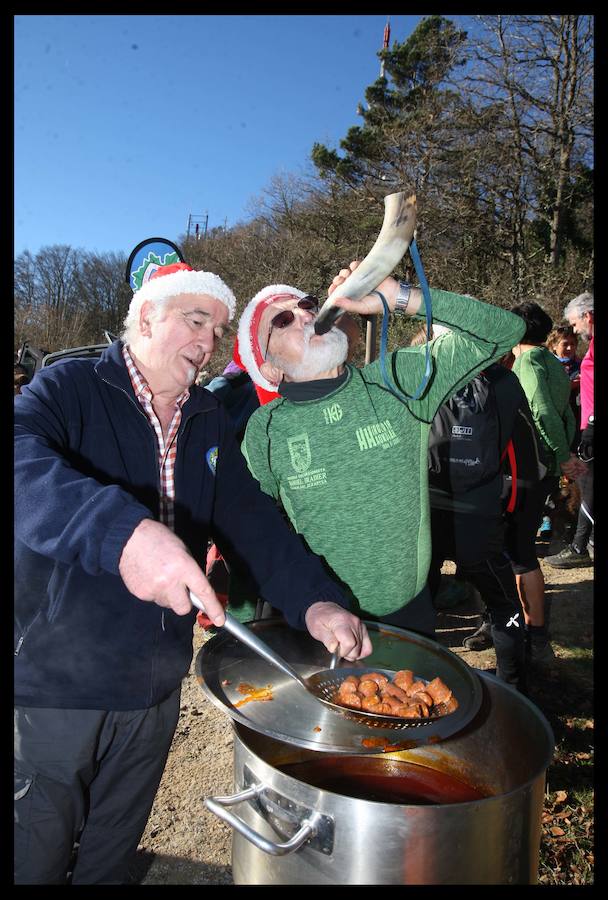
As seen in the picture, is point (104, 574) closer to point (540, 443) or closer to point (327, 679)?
point (327, 679)

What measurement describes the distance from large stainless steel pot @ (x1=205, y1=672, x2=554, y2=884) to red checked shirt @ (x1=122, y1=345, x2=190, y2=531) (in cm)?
66

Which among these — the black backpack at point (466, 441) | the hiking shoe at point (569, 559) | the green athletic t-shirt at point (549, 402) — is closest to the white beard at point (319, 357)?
the black backpack at point (466, 441)

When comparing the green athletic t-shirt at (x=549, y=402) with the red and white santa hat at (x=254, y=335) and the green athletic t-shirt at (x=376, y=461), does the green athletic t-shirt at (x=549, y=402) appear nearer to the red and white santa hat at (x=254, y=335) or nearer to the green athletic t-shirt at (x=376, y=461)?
the green athletic t-shirt at (x=376, y=461)

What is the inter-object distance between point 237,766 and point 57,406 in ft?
3.48

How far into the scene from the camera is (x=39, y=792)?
5.35ft

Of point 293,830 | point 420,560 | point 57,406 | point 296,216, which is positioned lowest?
point 293,830

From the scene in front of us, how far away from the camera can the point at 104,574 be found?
1634 millimetres

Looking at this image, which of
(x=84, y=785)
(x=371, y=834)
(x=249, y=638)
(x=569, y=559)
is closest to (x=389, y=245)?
(x=249, y=638)

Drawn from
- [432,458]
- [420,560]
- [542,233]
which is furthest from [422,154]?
[420,560]

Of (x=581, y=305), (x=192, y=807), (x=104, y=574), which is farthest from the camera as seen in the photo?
(x=581, y=305)

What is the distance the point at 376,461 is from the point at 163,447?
2.53 ft

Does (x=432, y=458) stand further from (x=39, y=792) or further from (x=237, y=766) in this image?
(x=39, y=792)

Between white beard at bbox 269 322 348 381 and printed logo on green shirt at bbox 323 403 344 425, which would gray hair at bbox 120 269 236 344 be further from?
printed logo on green shirt at bbox 323 403 344 425

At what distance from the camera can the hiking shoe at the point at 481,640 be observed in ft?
14.0
